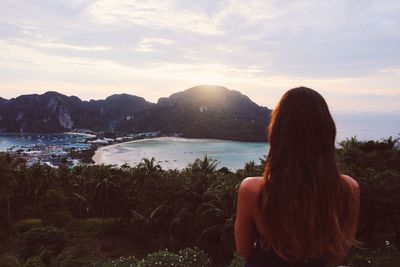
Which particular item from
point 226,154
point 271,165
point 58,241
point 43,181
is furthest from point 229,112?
point 271,165

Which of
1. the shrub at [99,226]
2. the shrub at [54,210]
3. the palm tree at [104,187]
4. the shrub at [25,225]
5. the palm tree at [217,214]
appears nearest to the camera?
the palm tree at [217,214]

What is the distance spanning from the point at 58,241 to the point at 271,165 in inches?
972

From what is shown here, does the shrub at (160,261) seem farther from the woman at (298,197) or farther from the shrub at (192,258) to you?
the woman at (298,197)

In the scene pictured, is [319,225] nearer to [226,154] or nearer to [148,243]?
[148,243]

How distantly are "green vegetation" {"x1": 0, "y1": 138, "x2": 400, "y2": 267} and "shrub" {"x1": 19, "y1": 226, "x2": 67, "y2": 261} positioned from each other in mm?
54

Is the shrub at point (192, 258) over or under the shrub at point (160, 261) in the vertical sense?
under

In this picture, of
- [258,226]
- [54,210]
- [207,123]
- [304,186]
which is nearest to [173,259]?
[258,226]

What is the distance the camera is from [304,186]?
1816mm

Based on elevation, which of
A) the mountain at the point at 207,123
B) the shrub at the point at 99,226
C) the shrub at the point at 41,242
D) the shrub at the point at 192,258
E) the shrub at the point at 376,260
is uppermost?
the mountain at the point at 207,123

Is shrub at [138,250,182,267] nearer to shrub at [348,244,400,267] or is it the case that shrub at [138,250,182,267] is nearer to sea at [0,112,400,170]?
A: shrub at [348,244,400,267]

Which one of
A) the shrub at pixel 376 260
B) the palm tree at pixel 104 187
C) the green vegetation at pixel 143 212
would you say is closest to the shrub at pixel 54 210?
the green vegetation at pixel 143 212

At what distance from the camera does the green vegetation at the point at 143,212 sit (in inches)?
954

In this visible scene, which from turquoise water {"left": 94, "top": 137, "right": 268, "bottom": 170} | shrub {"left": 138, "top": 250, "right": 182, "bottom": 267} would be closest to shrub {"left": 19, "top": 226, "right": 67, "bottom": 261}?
shrub {"left": 138, "top": 250, "right": 182, "bottom": 267}

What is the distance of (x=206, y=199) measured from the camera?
97.1 ft
